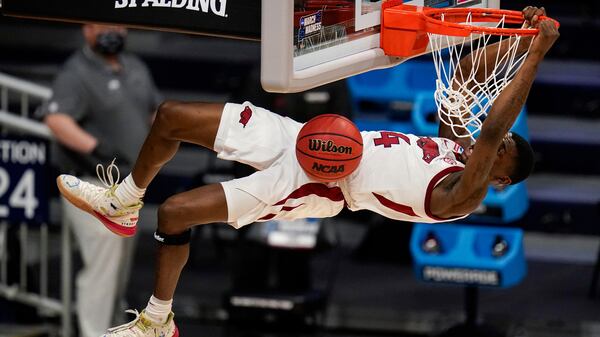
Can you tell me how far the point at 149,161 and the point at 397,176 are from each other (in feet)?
3.99

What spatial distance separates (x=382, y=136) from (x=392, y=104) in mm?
4166

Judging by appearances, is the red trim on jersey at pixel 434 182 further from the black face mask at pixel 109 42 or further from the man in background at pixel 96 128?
the black face mask at pixel 109 42

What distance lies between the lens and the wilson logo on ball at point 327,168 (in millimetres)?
6895

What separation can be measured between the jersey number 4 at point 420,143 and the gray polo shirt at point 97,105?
2914 millimetres

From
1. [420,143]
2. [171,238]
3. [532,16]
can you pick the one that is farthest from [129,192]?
[532,16]

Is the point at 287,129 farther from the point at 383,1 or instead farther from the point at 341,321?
the point at 341,321

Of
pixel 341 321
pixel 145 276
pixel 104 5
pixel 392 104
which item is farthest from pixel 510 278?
pixel 104 5

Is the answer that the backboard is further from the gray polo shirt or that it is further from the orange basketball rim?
the gray polo shirt

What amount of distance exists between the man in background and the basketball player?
7.93ft

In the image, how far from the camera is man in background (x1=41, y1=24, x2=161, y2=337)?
9633 mm

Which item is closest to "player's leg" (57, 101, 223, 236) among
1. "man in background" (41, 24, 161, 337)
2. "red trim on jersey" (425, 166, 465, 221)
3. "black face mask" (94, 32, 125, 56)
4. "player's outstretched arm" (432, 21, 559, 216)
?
"red trim on jersey" (425, 166, 465, 221)

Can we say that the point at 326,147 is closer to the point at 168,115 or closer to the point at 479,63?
the point at 168,115

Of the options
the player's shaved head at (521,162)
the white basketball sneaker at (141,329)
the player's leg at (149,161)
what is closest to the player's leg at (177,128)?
the player's leg at (149,161)

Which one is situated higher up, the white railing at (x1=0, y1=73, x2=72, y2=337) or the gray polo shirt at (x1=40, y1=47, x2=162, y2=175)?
the gray polo shirt at (x1=40, y1=47, x2=162, y2=175)
